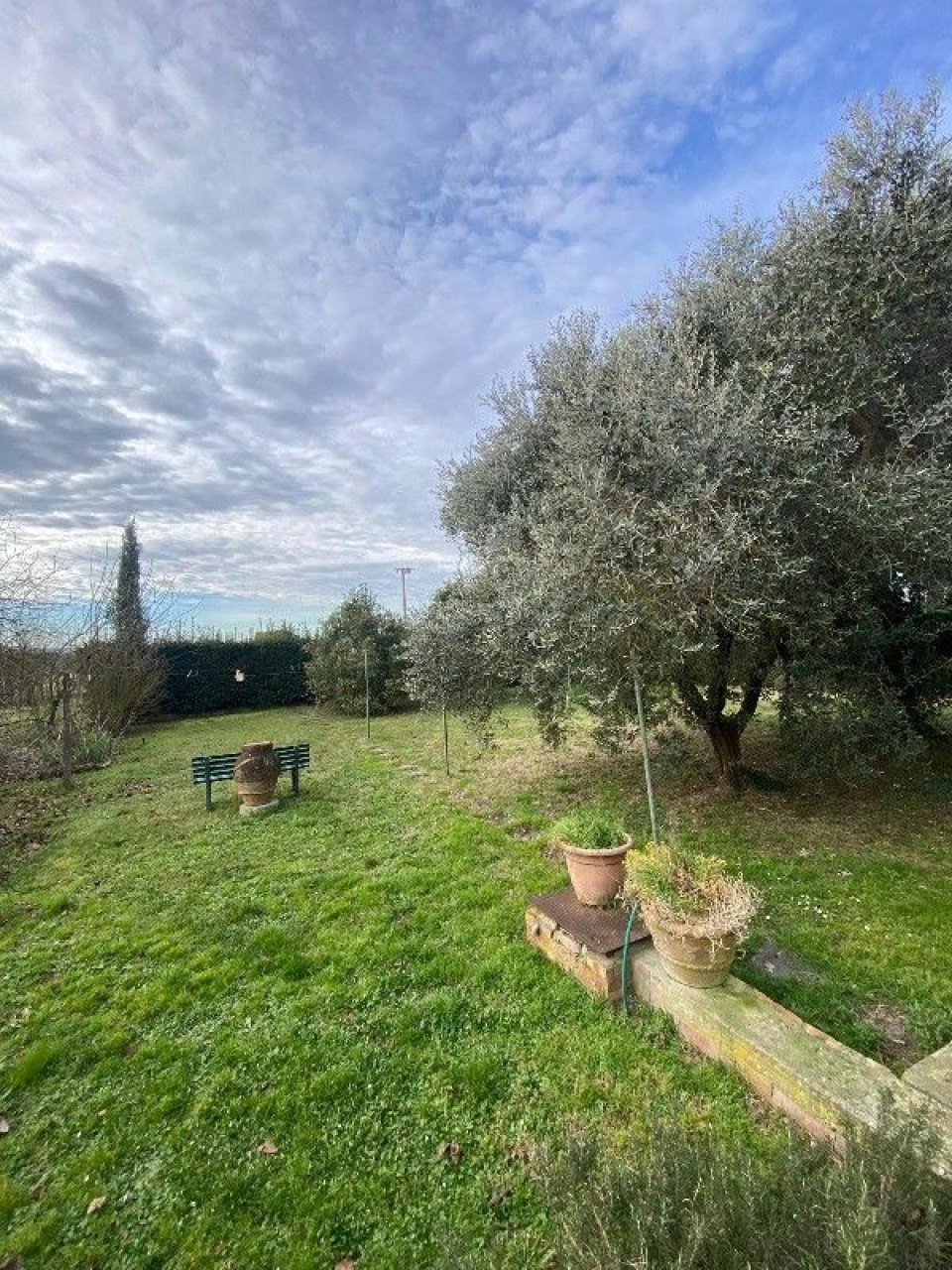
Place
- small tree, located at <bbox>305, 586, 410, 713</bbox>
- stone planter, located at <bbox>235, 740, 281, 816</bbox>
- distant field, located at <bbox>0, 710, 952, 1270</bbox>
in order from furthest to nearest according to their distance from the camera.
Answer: small tree, located at <bbox>305, 586, 410, 713</bbox> → stone planter, located at <bbox>235, 740, 281, 816</bbox> → distant field, located at <bbox>0, 710, 952, 1270</bbox>

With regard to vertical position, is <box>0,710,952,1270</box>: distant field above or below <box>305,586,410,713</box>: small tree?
below

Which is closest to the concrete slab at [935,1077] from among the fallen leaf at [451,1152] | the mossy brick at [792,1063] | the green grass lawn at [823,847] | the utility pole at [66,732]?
the mossy brick at [792,1063]

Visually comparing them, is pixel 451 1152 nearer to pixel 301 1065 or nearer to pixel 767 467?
pixel 301 1065

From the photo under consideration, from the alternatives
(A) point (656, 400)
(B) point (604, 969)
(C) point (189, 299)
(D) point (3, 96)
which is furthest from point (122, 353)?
(B) point (604, 969)

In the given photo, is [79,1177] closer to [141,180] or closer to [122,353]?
[141,180]

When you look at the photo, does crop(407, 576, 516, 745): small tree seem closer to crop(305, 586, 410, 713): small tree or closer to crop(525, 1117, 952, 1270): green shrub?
crop(525, 1117, 952, 1270): green shrub

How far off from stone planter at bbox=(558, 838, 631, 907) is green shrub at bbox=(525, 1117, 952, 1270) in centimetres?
160

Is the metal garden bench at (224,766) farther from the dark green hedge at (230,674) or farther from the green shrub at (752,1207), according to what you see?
the dark green hedge at (230,674)

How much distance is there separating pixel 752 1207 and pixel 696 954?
1143 mm

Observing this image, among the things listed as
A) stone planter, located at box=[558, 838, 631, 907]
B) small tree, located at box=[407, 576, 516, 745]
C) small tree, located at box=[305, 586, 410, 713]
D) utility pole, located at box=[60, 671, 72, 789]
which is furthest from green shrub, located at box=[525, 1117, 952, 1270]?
small tree, located at box=[305, 586, 410, 713]

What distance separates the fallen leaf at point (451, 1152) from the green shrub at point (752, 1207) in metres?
0.62

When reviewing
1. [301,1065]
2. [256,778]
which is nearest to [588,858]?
[301,1065]

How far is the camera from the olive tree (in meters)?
4.02

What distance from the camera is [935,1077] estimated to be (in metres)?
2.06
